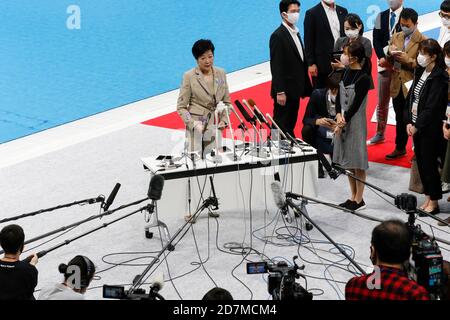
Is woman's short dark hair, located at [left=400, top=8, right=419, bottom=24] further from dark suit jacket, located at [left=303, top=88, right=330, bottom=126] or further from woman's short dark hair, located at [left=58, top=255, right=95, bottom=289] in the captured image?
woman's short dark hair, located at [left=58, top=255, right=95, bottom=289]

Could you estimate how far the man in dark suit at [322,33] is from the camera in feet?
30.7

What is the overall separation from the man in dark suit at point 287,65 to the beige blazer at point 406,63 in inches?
38.7

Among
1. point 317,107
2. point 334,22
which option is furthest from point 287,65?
point 334,22

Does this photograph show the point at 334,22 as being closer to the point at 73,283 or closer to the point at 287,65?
the point at 287,65

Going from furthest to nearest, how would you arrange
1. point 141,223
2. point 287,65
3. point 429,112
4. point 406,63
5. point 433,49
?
point 287,65 < point 406,63 < point 141,223 < point 429,112 < point 433,49

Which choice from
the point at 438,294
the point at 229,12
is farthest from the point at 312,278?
the point at 229,12

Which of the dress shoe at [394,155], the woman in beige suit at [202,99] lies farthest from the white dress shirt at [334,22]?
the woman in beige suit at [202,99]

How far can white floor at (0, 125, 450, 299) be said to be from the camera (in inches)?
260

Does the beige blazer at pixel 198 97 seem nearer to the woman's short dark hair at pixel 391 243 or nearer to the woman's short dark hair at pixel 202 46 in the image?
the woman's short dark hair at pixel 202 46

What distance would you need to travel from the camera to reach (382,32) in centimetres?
934

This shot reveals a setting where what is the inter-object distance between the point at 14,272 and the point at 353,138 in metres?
3.82

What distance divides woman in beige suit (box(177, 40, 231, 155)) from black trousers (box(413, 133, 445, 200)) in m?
1.89

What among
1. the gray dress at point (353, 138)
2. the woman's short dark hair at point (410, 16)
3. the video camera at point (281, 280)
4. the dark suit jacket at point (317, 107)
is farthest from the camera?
the woman's short dark hair at point (410, 16)
